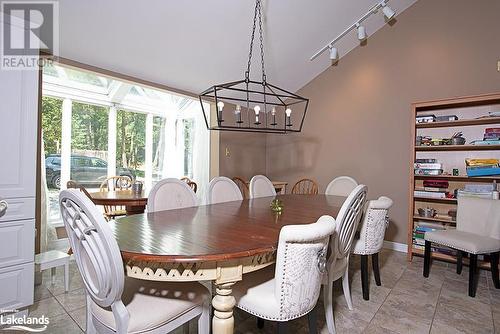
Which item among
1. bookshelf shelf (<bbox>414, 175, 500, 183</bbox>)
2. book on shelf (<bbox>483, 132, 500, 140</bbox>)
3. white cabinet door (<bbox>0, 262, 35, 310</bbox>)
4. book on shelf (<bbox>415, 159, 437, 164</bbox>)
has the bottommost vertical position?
white cabinet door (<bbox>0, 262, 35, 310</bbox>)

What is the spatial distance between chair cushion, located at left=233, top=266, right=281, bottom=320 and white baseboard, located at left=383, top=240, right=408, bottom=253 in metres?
2.85

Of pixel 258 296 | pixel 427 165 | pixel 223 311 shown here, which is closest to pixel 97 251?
pixel 223 311

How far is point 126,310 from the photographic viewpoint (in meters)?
1.17

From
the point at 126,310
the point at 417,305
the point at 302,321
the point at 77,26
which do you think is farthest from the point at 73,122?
the point at 417,305

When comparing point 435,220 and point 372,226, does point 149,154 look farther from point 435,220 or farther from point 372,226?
point 435,220

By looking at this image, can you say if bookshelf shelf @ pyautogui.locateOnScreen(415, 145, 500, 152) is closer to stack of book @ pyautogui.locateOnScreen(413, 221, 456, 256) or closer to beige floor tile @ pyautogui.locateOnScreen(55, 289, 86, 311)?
stack of book @ pyautogui.locateOnScreen(413, 221, 456, 256)

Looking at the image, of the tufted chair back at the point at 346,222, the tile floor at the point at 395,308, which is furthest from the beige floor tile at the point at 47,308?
the tufted chair back at the point at 346,222

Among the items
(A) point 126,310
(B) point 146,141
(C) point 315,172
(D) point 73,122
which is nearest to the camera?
(A) point 126,310

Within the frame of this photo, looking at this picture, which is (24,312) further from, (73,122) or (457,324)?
(457,324)

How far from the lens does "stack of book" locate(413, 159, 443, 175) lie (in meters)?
3.32

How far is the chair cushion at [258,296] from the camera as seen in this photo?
1.34 meters

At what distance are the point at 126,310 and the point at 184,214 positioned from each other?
3.00 feet

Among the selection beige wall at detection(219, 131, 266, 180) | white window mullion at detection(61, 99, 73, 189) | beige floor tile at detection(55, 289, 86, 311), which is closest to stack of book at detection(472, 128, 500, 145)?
beige wall at detection(219, 131, 266, 180)

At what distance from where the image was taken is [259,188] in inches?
129
